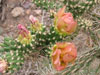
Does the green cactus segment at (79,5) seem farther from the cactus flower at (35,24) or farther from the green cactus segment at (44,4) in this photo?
the cactus flower at (35,24)

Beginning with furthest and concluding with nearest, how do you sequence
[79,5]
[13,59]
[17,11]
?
[17,11] → [79,5] → [13,59]

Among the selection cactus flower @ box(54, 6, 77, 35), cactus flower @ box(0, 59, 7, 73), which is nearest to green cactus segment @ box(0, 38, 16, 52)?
cactus flower @ box(0, 59, 7, 73)

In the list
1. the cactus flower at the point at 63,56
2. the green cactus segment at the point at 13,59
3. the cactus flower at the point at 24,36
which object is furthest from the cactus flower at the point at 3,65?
the cactus flower at the point at 63,56

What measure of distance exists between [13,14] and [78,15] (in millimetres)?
1555

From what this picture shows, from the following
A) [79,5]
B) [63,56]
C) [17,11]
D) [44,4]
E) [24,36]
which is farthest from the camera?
[17,11]

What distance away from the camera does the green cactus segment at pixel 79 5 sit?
6.40ft

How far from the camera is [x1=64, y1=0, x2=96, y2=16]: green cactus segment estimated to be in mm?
1950

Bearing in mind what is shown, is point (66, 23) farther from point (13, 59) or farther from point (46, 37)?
point (13, 59)

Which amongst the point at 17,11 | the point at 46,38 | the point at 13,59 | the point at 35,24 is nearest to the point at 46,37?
the point at 46,38

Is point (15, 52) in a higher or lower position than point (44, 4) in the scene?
lower

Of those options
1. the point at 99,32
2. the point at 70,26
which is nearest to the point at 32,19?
the point at 70,26

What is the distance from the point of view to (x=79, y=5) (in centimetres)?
197

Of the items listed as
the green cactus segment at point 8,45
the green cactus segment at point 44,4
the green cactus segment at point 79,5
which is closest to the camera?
the green cactus segment at point 8,45

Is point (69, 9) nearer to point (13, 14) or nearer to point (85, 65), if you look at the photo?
point (85, 65)
